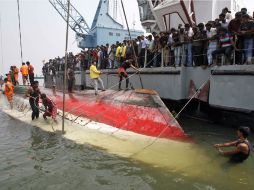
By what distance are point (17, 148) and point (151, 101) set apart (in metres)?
4.29

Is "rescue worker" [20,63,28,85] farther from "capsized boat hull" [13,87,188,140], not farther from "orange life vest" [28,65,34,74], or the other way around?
"capsized boat hull" [13,87,188,140]

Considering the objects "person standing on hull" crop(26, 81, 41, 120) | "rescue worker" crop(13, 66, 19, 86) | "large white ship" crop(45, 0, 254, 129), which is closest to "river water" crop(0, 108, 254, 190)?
"large white ship" crop(45, 0, 254, 129)

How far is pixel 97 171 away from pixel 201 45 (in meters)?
6.45

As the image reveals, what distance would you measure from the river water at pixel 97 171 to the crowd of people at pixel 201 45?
2.87m

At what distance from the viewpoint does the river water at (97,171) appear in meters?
6.45

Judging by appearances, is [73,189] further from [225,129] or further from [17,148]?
[225,129]

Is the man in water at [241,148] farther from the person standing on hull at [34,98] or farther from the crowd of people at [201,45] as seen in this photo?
the person standing on hull at [34,98]

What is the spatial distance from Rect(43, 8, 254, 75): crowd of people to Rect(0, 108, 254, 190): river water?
287 cm

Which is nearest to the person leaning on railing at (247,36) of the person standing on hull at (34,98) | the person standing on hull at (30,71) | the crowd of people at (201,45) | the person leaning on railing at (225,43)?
the crowd of people at (201,45)

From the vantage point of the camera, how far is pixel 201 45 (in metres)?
11.8

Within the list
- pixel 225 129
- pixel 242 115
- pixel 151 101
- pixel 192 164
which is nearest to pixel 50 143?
pixel 151 101

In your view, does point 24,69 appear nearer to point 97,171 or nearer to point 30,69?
point 30,69

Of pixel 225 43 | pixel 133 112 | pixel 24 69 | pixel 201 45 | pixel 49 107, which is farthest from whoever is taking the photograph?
pixel 24 69

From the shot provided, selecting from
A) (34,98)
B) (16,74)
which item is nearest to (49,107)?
(34,98)
